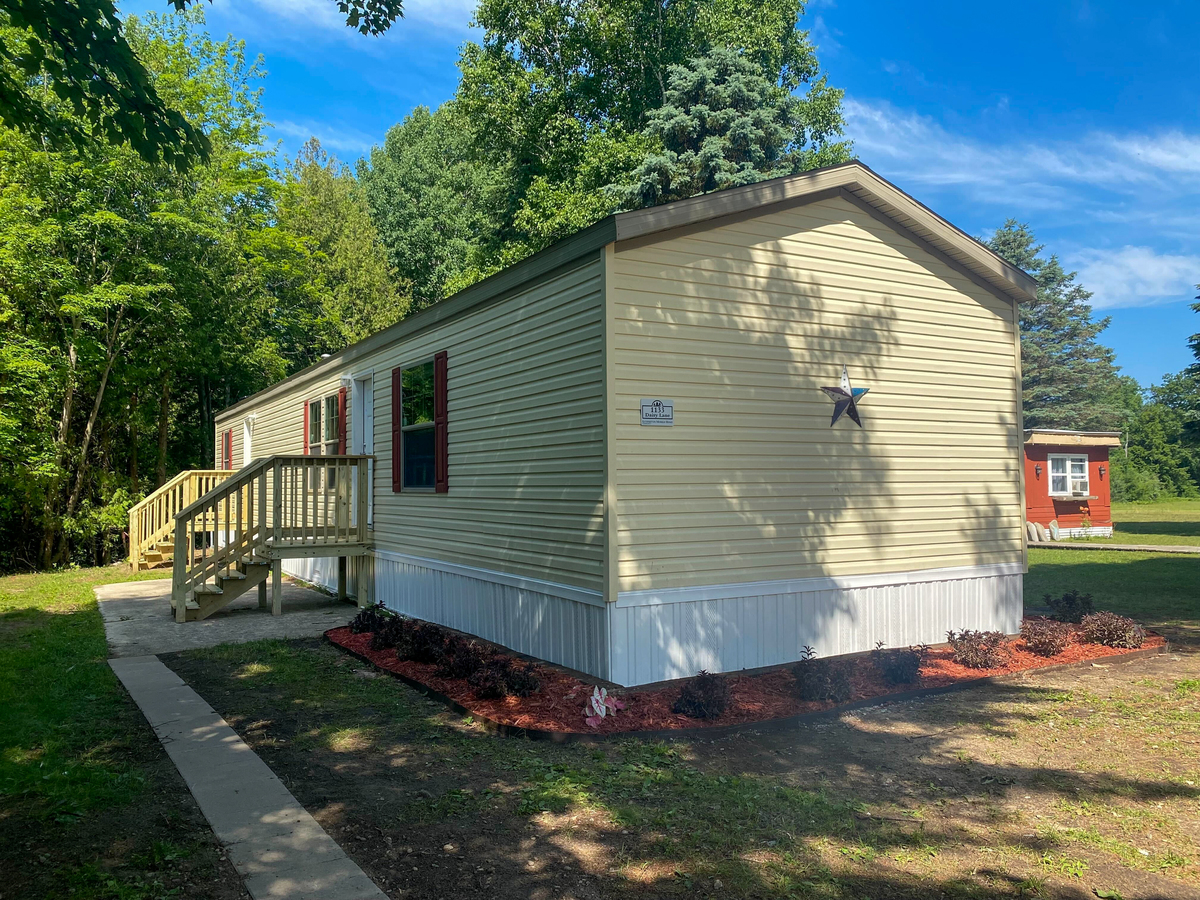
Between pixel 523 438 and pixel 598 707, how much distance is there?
9.49 feet

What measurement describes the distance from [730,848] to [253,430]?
667 inches

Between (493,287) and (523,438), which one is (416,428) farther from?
(523,438)

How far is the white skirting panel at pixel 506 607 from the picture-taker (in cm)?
662

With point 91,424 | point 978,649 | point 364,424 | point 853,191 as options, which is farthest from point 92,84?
point 91,424

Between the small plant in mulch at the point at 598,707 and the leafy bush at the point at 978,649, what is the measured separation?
346 centimetres

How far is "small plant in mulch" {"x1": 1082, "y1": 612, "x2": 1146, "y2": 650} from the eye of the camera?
8.05m

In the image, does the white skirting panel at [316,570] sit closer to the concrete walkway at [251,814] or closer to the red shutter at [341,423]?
the red shutter at [341,423]

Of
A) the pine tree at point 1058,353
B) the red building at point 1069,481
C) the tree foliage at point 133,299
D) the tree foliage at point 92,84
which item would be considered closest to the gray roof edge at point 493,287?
the tree foliage at point 92,84

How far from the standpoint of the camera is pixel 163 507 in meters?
16.6

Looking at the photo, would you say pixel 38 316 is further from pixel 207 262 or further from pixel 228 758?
pixel 228 758

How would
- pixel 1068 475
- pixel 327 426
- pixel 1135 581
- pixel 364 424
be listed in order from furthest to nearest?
1. pixel 1068 475
2. pixel 1135 581
3. pixel 327 426
4. pixel 364 424

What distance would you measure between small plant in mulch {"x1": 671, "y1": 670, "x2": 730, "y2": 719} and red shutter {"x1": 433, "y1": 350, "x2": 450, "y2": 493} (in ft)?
14.2

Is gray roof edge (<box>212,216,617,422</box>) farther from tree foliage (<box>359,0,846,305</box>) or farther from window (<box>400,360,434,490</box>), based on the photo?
tree foliage (<box>359,0,846,305</box>)

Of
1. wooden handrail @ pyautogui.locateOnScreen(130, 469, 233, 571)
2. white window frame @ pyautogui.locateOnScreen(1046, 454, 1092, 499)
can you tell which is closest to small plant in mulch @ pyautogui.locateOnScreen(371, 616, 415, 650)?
wooden handrail @ pyautogui.locateOnScreen(130, 469, 233, 571)
